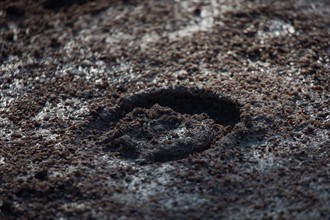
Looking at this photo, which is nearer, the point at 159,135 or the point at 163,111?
the point at 159,135

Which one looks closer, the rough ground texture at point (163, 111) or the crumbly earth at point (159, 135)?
the rough ground texture at point (163, 111)

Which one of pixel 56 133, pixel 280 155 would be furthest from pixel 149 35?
pixel 280 155

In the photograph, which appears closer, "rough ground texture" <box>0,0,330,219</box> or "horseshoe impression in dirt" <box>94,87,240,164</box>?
"rough ground texture" <box>0,0,330,219</box>

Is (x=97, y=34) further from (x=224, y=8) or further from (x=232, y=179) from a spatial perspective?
(x=232, y=179)

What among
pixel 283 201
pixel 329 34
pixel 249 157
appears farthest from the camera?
pixel 329 34
